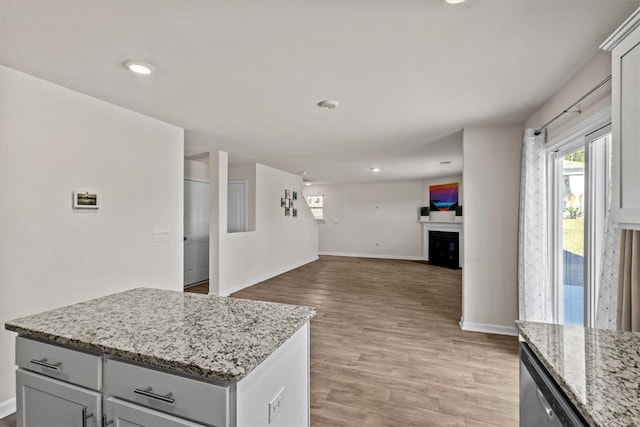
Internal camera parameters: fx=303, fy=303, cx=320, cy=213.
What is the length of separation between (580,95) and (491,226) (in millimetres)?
1602

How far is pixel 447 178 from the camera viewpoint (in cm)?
801

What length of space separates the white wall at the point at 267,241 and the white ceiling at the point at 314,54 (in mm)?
2505

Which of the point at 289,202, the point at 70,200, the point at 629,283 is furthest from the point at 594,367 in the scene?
the point at 289,202

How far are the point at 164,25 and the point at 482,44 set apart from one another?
1.77m

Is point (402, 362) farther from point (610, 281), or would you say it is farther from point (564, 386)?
point (564, 386)

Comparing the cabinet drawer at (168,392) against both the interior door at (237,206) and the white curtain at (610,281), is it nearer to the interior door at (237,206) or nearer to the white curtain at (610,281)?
the white curtain at (610,281)

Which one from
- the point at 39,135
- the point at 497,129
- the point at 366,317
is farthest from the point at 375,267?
the point at 39,135

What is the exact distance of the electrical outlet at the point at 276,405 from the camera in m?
1.12

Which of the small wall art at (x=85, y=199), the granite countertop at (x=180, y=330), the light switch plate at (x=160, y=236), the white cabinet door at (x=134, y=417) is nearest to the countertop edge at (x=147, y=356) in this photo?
the granite countertop at (x=180, y=330)

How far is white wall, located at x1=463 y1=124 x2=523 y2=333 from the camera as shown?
334 centimetres

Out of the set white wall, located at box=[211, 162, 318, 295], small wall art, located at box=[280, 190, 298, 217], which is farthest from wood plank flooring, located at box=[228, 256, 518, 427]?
small wall art, located at box=[280, 190, 298, 217]

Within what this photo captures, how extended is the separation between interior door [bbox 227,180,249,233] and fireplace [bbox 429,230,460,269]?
499cm

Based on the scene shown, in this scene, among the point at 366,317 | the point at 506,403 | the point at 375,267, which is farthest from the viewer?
the point at 375,267

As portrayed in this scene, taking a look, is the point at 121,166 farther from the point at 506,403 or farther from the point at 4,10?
the point at 506,403
